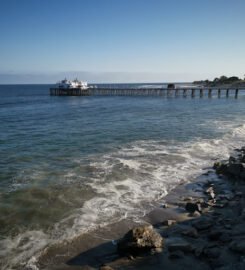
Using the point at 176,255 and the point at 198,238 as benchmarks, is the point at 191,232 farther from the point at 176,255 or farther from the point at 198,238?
the point at 176,255

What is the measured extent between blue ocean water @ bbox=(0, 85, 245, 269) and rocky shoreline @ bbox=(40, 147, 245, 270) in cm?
109

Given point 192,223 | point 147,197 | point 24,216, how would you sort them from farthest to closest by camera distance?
point 147,197 < point 24,216 < point 192,223

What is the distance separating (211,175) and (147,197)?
431 cm

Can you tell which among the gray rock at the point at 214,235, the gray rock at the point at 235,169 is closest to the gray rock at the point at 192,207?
the gray rock at the point at 214,235

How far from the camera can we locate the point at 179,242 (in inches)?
321

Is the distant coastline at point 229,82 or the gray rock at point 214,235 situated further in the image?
the distant coastline at point 229,82

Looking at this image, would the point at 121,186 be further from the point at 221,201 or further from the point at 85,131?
the point at 85,131

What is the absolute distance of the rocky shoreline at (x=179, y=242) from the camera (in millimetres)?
7266

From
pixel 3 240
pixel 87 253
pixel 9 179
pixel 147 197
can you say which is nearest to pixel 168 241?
pixel 87 253

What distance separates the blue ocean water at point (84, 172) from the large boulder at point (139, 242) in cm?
197

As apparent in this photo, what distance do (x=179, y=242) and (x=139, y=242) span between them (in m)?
1.21

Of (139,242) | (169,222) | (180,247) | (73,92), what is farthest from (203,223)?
(73,92)

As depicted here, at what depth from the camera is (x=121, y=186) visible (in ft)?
43.1

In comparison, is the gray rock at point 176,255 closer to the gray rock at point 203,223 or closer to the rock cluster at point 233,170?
the gray rock at point 203,223
